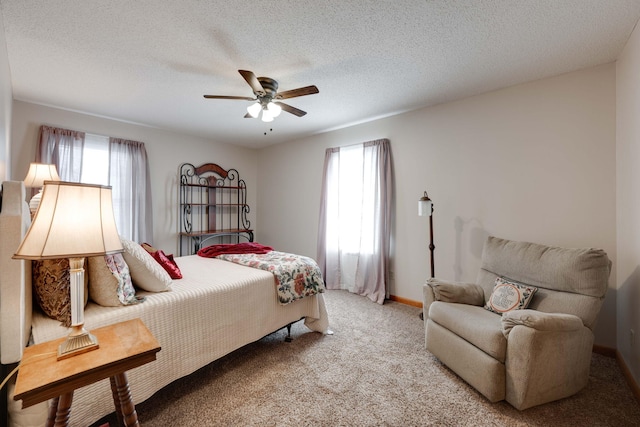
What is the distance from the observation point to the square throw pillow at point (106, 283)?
1.54 metres

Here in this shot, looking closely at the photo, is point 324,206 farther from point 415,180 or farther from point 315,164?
point 415,180

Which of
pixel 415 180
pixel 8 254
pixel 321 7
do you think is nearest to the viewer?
pixel 8 254

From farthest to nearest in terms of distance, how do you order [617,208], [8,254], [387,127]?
1. [387,127]
2. [617,208]
3. [8,254]

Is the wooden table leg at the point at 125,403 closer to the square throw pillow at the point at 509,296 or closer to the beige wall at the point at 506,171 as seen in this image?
the square throw pillow at the point at 509,296

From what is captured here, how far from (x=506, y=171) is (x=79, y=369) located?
11.7ft

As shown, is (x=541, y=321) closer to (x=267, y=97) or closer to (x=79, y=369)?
(x=79, y=369)

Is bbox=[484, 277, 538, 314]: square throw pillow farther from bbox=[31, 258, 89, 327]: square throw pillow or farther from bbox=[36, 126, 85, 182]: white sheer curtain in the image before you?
bbox=[36, 126, 85, 182]: white sheer curtain

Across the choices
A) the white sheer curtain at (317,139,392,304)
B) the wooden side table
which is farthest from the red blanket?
the wooden side table

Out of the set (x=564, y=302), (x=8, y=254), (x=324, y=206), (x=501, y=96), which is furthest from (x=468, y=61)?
(x=8, y=254)

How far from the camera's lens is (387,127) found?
3.81 metres

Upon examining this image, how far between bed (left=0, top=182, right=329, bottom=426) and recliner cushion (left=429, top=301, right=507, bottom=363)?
1.12m

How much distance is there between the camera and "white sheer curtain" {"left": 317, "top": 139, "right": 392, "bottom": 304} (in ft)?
12.2

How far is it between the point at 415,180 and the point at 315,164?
1816 mm

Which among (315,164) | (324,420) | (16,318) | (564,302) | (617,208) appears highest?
(315,164)
